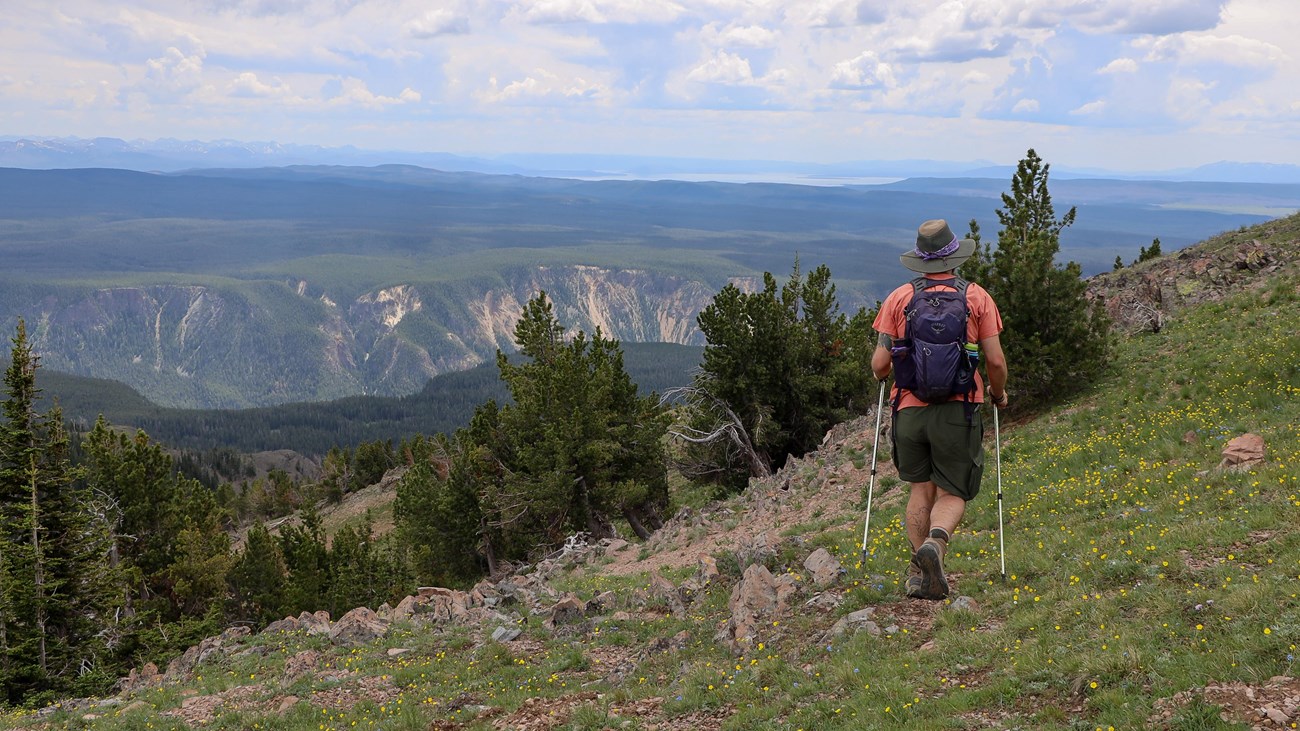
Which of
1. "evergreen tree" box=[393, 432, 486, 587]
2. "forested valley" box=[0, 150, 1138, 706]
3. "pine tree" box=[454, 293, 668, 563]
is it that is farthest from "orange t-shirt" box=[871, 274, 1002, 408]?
"evergreen tree" box=[393, 432, 486, 587]

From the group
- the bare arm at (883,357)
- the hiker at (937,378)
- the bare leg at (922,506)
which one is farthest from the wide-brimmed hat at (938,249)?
the bare leg at (922,506)

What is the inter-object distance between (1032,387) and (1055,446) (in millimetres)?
4504

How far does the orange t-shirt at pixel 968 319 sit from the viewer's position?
29.6 feet

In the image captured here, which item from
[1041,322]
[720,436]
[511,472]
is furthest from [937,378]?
[511,472]

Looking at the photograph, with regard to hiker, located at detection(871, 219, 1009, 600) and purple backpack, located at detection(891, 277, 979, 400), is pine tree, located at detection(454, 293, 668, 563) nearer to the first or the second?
hiker, located at detection(871, 219, 1009, 600)

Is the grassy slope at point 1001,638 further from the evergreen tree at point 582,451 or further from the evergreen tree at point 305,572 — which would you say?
the evergreen tree at point 305,572

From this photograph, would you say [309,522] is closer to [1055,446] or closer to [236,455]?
[1055,446]

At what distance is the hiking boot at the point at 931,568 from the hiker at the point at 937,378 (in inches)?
0.6

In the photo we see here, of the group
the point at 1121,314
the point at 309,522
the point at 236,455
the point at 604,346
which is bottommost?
the point at 236,455

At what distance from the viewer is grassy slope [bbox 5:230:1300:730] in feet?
23.0

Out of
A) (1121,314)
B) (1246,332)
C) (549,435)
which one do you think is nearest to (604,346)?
(549,435)

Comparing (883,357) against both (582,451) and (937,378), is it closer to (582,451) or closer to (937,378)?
(937,378)

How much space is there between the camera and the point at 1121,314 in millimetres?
30516

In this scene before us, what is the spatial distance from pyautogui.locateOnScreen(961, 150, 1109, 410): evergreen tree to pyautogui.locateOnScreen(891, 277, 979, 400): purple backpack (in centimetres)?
1375
